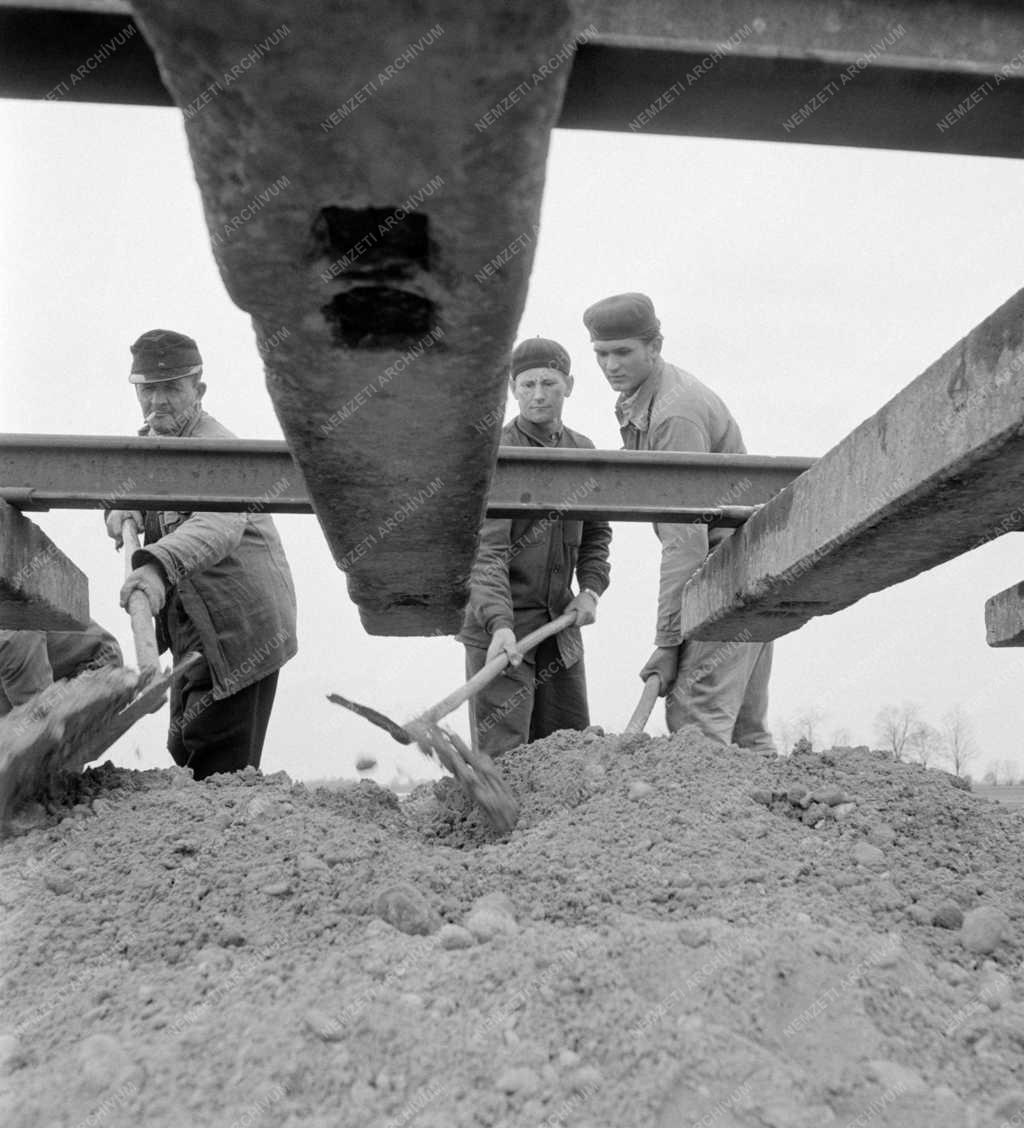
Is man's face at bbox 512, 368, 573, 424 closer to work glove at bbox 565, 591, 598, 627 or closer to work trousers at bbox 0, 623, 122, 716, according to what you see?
work glove at bbox 565, 591, 598, 627

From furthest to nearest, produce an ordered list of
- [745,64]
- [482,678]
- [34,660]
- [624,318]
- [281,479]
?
[34,660], [624,318], [482,678], [281,479], [745,64]

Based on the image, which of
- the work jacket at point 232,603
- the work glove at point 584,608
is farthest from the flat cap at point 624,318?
the work jacket at point 232,603

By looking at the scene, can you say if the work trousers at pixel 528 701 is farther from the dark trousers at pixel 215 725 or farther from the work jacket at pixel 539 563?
the dark trousers at pixel 215 725

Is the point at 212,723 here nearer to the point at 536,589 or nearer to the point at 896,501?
the point at 536,589

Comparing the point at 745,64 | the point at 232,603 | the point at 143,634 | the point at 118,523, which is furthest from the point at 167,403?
the point at 745,64

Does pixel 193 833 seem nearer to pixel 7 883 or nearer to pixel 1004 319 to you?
pixel 7 883

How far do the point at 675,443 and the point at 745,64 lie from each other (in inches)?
123

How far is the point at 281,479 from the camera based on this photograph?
9.12 feet

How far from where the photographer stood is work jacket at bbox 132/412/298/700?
4.51m

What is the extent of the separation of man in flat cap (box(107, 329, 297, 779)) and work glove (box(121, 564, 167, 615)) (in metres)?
0.44

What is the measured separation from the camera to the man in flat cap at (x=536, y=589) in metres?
4.81

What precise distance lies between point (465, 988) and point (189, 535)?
9.29 feet

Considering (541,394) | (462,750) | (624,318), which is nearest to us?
(462,750)

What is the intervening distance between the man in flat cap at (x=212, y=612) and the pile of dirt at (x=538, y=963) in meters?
1.66
